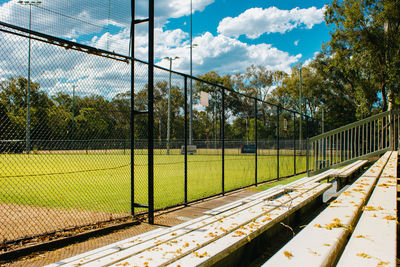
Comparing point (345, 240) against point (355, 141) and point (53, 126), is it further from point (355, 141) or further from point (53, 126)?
point (355, 141)

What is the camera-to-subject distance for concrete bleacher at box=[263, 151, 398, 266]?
59.9 inches

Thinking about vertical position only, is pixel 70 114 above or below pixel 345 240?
above

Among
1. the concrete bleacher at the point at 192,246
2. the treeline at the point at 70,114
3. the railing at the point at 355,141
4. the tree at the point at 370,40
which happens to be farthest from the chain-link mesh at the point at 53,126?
the tree at the point at 370,40

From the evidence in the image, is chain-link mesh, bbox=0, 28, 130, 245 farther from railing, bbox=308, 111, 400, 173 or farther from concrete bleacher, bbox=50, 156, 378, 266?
railing, bbox=308, 111, 400, 173

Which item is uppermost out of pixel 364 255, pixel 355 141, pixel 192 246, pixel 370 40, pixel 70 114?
pixel 370 40

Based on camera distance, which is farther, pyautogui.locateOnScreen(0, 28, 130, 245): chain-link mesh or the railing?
the railing

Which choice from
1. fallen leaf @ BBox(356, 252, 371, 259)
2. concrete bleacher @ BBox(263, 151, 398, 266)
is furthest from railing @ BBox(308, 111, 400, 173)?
fallen leaf @ BBox(356, 252, 371, 259)

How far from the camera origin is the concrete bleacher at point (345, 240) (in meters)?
1.52

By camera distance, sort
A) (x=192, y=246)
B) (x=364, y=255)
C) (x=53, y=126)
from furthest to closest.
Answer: (x=53, y=126), (x=192, y=246), (x=364, y=255)

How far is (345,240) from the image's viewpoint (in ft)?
6.82

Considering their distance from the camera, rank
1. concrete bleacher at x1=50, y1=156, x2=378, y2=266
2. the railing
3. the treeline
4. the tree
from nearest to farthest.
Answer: concrete bleacher at x1=50, y1=156, x2=378, y2=266, the treeline, the railing, the tree

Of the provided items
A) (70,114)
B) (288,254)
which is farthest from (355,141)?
(288,254)

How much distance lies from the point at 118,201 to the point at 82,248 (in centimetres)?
310

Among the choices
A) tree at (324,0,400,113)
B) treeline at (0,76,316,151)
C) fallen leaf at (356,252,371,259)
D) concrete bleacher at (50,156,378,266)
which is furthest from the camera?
tree at (324,0,400,113)
